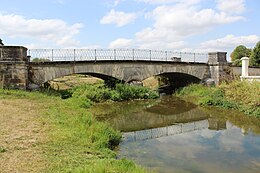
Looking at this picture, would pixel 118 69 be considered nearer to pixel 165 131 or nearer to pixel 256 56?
pixel 165 131

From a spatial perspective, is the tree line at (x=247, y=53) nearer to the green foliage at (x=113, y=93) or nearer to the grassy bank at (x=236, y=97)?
the grassy bank at (x=236, y=97)

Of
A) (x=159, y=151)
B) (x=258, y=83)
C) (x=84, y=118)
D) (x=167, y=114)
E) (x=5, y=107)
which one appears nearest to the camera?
(x=159, y=151)

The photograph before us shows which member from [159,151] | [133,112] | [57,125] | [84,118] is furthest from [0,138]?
[133,112]

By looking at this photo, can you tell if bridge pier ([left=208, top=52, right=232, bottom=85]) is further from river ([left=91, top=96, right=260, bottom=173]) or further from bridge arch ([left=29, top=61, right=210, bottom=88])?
river ([left=91, top=96, right=260, bottom=173])

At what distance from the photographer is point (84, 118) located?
1052 cm

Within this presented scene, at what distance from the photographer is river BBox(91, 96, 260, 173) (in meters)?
7.78

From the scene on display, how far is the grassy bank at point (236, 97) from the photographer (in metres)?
15.1

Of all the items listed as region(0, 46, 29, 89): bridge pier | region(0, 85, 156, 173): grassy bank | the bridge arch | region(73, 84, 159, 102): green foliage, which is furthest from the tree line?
region(0, 85, 156, 173): grassy bank

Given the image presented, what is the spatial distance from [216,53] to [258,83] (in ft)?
23.8

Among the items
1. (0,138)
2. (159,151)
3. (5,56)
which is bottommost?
(159,151)

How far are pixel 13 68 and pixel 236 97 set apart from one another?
12853mm

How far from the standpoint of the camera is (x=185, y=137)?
35.6ft

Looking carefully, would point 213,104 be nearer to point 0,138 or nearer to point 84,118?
point 84,118

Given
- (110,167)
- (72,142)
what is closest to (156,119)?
(72,142)
